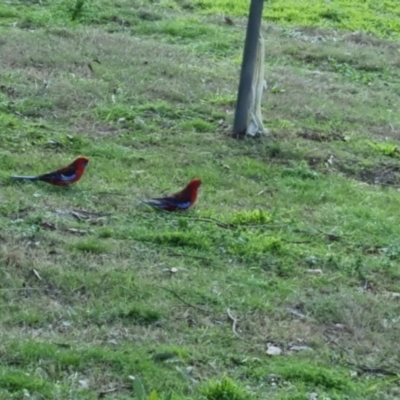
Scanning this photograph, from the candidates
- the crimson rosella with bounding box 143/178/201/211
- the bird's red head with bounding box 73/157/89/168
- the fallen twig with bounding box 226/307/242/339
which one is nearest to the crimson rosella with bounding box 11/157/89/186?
the bird's red head with bounding box 73/157/89/168

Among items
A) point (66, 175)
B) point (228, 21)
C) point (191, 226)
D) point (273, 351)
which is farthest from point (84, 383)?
point (228, 21)

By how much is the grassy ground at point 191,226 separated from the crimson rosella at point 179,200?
3.0 inches

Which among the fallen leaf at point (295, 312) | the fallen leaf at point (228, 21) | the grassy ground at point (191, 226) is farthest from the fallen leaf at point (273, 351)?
the fallen leaf at point (228, 21)

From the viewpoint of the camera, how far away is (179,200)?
24.8 ft

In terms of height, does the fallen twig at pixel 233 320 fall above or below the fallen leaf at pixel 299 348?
above

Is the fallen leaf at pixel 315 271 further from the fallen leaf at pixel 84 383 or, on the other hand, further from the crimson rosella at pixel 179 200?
the fallen leaf at pixel 84 383

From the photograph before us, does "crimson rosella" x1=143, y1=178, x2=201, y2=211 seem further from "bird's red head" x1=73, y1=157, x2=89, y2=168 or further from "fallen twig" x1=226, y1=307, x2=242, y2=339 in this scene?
"fallen twig" x1=226, y1=307, x2=242, y2=339

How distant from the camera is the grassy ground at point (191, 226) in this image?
17.5 ft

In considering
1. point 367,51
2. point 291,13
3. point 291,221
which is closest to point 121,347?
point 291,221

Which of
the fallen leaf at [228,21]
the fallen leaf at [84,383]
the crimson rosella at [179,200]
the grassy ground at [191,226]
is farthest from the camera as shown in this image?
the fallen leaf at [228,21]

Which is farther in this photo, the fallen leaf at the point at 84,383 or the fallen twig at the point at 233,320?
the fallen twig at the point at 233,320

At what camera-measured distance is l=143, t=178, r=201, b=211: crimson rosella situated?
24.8 feet

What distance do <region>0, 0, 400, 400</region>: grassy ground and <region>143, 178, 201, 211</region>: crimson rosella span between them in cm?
8

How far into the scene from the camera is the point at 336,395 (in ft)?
17.0
